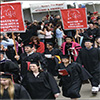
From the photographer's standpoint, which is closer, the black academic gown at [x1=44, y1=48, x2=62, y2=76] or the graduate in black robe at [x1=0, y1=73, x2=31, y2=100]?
the graduate in black robe at [x1=0, y1=73, x2=31, y2=100]

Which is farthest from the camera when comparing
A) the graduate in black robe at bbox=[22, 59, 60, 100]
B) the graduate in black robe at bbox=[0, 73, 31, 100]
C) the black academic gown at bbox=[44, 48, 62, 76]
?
the black academic gown at bbox=[44, 48, 62, 76]

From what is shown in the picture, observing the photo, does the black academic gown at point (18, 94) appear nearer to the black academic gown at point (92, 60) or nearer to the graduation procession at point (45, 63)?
the graduation procession at point (45, 63)

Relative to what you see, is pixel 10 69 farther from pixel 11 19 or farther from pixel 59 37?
pixel 59 37

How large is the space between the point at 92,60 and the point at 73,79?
1436 mm

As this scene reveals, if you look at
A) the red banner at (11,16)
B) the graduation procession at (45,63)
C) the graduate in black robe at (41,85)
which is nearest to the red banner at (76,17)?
the graduation procession at (45,63)

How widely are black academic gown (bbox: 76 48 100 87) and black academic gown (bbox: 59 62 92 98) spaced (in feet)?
3.75

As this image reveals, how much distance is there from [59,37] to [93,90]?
5.72 metres

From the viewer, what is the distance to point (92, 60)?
8656 millimetres

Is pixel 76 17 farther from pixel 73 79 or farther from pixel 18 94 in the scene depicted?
pixel 18 94

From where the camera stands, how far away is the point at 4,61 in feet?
23.5

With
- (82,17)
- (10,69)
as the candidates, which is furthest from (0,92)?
A: (82,17)

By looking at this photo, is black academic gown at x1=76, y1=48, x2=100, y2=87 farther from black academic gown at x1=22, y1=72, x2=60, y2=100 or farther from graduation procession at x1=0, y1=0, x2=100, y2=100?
black academic gown at x1=22, y1=72, x2=60, y2=100

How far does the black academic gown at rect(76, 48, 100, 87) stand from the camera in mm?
8602

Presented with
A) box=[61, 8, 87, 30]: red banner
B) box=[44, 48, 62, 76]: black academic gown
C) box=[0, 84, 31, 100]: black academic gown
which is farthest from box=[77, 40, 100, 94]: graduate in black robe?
box=[0, 84, 31, 100]: black academic gown
